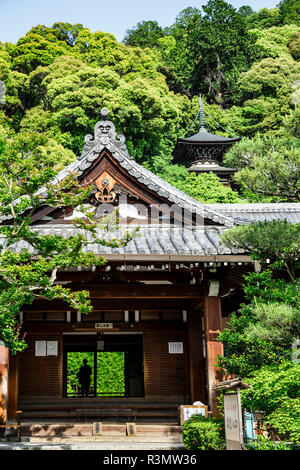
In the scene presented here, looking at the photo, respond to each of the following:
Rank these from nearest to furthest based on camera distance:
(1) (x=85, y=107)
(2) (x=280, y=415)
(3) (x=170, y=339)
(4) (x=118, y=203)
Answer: (2) (x=280, y=415), (4) (x=118, y=203), (3) (x=170, y=339), (1) (x=85, y=107)

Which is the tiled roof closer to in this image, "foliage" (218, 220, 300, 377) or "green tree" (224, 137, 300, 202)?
"foliage" (218, 220, 300, 377)

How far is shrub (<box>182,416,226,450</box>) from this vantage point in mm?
9281

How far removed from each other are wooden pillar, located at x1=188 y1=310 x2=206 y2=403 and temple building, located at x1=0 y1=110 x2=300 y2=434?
26 mm

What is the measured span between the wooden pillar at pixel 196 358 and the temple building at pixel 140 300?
3 cm

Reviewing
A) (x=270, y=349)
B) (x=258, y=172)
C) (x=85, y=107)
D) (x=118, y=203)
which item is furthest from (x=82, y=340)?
(x=85, y=107)

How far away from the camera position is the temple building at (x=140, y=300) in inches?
455

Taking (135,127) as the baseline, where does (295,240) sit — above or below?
below

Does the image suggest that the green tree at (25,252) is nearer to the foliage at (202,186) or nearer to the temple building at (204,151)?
the foliage at (202,186)

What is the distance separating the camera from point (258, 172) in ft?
29.9

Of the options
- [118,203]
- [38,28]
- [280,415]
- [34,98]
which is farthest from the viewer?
[38,28]

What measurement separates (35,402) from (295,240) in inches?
339

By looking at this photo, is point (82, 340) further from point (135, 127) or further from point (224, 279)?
point (135, 127)

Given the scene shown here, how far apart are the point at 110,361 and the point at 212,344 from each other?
1141cm

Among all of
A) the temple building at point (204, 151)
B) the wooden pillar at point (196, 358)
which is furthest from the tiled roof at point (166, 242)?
the temple building at point (204, 151)
